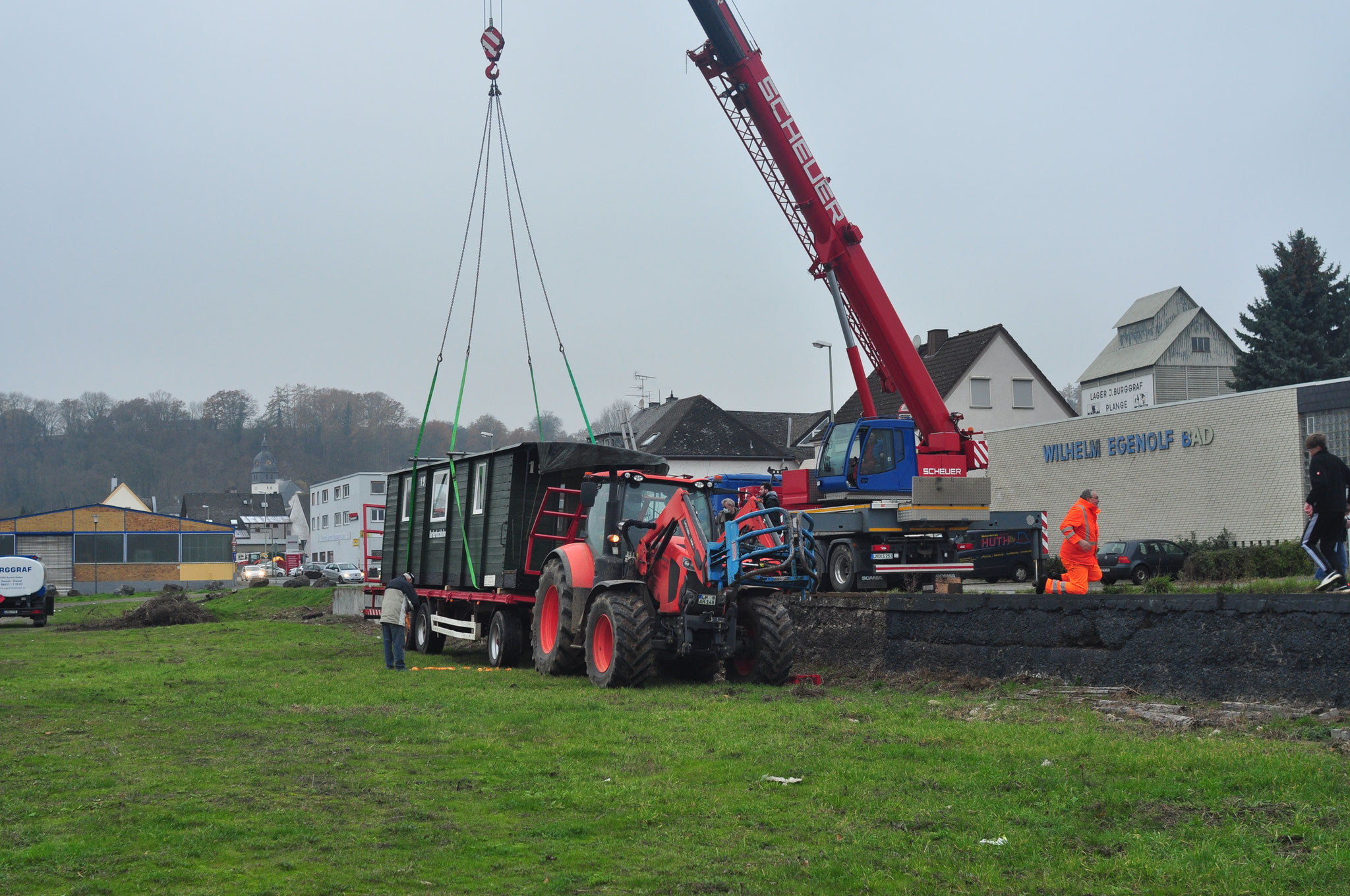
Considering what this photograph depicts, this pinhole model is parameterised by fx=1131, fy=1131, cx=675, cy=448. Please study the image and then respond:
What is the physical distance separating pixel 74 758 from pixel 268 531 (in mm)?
121686

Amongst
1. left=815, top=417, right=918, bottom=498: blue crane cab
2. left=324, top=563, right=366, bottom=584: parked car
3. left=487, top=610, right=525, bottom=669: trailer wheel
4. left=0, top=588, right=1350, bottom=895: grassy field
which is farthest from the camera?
left=324, top=563, right=366, bottom=584: parked car

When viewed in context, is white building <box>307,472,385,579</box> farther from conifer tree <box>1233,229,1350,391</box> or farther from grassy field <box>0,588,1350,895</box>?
grassy field <box>0,588,1350,895</box>

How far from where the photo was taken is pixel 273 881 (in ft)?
16.9

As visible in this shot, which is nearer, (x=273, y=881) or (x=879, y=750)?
(x=273, y=881)

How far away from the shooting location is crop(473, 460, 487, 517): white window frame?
16.7 meters

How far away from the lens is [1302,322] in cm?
4503

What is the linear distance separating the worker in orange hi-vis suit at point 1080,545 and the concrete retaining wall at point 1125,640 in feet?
5.85

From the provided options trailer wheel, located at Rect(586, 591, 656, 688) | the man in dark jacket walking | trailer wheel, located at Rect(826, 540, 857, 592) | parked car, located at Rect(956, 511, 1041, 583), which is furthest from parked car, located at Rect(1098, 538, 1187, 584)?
trailer wheel, located at Rect(586, 591, 656, 688)

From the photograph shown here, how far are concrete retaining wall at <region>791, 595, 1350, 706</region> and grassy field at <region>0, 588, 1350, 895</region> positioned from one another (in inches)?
25.7

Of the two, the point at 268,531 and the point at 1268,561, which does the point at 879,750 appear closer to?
the point at 1268,561

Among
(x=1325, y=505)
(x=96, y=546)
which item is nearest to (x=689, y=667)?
(x=1325, y=505)

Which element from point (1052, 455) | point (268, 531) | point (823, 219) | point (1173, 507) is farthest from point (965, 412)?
point (268, 531)

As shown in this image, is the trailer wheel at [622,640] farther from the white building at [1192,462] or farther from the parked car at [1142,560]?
the white building at [1192,462]

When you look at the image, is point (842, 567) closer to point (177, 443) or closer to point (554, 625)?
point (554, 625)
